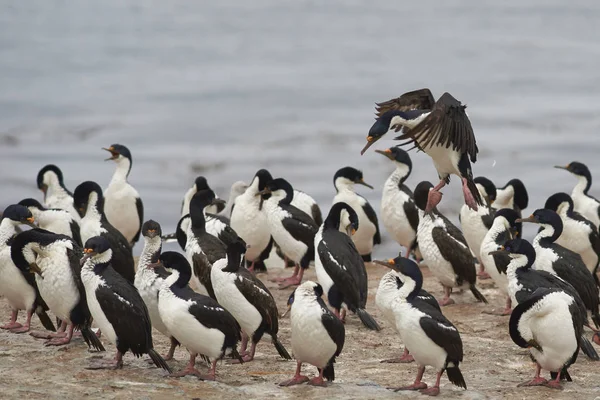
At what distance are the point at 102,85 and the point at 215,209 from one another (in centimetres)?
1711

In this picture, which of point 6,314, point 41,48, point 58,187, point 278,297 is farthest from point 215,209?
point 41,48

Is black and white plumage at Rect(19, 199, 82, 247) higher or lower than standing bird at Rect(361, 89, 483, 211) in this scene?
lower

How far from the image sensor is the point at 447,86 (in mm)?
30156

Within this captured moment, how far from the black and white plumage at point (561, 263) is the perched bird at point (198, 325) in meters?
3.31

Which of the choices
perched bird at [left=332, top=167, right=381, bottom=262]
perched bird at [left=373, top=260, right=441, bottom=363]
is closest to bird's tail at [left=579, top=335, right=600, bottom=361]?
perched bird at [left=373, top=260, right=441, bottom=363]

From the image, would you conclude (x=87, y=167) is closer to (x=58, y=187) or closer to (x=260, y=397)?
(x=58, y=187)

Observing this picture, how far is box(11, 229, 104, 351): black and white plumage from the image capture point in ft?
30.9

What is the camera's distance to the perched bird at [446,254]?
1196 cm

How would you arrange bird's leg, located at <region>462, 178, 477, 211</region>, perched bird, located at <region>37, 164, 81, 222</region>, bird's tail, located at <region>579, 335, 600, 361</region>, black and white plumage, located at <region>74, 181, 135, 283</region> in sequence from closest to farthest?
bird's tail, located at <region>579, 335, 600, 361</region> → bird's leg, located at <region>462, 178, 477, 211</region> → black and white plumage, located at <region>74, 181, 135, 283</region> → perched bird, located at <region>37, 164, 81, 222</region>

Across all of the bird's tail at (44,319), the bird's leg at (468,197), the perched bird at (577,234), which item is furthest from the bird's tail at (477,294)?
the bird's tail at (44,319)

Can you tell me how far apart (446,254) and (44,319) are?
12.9 ft

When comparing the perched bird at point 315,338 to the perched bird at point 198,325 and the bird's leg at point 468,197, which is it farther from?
the bird's leg at point 468,197

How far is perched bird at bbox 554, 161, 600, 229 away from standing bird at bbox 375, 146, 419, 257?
7.23 feet

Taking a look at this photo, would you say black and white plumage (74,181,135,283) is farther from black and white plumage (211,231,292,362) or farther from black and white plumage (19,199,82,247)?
black and white plumage (211,231,292,362)
